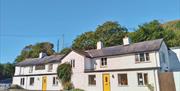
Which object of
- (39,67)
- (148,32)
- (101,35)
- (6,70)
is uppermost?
(101,35)

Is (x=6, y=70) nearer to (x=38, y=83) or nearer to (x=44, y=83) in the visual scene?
(x=38, y=83)

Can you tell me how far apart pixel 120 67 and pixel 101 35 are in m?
25.5

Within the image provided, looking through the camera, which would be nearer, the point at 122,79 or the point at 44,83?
the point at 122,79

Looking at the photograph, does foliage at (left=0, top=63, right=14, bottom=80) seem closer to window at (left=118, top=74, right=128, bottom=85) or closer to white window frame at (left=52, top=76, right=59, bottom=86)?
white window frame at (left=52, top=76, right=59, bottom=86)

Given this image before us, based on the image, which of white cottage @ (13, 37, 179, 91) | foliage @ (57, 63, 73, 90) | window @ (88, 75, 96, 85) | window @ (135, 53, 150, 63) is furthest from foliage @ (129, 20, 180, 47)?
foliage @ (57, 63, 73, 90)

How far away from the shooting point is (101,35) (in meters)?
49.6

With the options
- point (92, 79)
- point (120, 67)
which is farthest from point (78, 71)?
point (120, 67)

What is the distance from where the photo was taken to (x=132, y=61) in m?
23.8

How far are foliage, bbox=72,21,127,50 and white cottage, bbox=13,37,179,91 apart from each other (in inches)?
714

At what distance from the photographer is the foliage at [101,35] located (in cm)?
4789

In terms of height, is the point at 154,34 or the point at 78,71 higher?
the point at 154,34

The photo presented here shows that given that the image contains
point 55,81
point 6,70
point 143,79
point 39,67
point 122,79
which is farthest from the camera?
point 6,70

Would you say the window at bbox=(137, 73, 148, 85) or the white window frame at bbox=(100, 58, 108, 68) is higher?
the white window frame at bbox=(100, 58, 108, 68)

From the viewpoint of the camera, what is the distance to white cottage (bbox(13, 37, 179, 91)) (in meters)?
21.7
